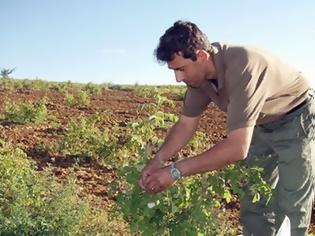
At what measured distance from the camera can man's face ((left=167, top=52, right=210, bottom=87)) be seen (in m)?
2.76

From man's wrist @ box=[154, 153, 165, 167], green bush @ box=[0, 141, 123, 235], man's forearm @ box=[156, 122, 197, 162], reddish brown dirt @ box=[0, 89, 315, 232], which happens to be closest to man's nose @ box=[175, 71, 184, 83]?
man's wrist @ box=[154, 153, 165, 167]

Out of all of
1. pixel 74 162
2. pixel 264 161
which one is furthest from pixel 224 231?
pixel 74 162

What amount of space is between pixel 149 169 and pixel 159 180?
0.20m

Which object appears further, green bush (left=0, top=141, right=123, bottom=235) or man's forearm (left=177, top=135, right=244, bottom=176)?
green bush (left=0, top=141, right=123, bottom=235)

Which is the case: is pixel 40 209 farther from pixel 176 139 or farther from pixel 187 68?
pixel 187 68

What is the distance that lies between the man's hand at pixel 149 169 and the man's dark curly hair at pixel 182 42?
21.8 inches

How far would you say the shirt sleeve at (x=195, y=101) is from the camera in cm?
331

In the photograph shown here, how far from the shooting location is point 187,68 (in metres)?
2.78

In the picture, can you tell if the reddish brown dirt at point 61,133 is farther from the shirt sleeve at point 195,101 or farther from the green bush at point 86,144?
the shirt sleeve at point 195,101

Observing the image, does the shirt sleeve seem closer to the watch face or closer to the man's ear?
the man's ear

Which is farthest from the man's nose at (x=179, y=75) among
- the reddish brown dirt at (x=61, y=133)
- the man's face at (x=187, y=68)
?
the reddish brown dirt at (x=61, y=133)

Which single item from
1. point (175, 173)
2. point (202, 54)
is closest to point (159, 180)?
point (175, 173)

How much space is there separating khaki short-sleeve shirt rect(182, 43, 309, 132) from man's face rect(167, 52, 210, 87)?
0.41 ft

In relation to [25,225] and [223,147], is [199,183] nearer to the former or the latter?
[223,147]
